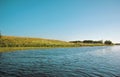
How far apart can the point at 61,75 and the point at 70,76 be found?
3.15ft

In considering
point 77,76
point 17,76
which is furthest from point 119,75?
point 17,76

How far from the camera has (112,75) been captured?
55.6ft

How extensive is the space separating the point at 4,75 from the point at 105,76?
10202mm

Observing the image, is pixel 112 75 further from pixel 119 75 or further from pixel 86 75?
pixel 86 75

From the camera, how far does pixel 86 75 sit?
55.2 feet

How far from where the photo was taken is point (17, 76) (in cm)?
1584

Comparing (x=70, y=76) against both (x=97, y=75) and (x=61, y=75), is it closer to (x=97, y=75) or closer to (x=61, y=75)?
(x=61, y=75)

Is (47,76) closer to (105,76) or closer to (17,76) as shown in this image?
(17,76)

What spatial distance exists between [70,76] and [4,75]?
662 cm

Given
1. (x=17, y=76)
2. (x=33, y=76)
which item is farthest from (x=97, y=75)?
(x=17, y=76)

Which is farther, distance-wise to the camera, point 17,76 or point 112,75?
point 112,75

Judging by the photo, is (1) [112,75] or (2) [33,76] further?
(1) [112,75]

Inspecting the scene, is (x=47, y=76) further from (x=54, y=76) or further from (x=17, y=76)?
(x=17, y=76)

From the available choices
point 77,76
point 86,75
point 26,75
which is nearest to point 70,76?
point 77,76
